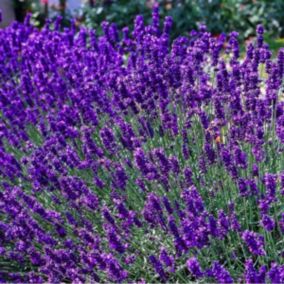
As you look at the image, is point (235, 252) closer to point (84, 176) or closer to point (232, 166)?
point (232, 166)

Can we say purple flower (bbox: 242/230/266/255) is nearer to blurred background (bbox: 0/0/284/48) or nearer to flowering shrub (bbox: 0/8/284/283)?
flowering shrub (bbox: 0/8/284/283)

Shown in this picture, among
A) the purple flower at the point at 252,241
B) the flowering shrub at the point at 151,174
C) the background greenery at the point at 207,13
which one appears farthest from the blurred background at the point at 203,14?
the purple flower at the point at 252,241

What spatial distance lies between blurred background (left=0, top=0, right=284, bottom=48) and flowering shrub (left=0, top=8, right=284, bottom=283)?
4.37 meters

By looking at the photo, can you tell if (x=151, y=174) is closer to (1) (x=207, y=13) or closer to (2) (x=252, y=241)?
(2) (x=252, y=241)

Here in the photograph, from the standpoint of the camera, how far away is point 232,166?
8.39ft

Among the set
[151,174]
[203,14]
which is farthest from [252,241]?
[203,14]

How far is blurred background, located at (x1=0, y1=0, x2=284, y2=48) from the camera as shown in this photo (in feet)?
26.5

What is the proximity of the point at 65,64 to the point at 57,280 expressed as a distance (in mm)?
1942

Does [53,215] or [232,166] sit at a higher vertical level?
[232,166]

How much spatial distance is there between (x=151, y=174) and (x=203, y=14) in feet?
Result: 19.5

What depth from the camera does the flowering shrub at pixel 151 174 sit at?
2506 millimetres

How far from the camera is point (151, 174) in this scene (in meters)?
2.64

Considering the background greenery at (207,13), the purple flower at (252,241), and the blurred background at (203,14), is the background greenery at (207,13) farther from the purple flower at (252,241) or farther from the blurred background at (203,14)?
the purple flower at (252,241)

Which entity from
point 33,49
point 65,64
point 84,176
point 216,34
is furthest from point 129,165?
point 216,34
